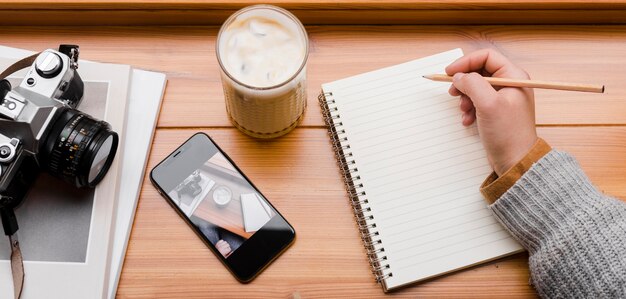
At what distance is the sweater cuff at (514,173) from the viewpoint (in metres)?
0.68

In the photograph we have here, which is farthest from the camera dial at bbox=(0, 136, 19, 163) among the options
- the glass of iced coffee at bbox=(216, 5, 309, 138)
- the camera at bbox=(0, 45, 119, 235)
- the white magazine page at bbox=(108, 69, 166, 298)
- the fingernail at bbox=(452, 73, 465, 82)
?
the fingernail at bbox=(452, 73, 465, 82)

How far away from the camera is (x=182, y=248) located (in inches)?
27.4

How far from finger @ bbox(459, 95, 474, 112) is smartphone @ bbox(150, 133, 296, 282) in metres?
0.26

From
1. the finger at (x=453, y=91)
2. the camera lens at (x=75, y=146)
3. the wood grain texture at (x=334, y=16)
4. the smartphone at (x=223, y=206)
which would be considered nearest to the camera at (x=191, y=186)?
the smartphone at (x=223, y=206)

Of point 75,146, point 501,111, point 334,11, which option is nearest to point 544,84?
point 501,111

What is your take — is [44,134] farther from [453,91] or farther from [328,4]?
[453,91]

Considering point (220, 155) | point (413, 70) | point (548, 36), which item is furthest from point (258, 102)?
point (548, 36)

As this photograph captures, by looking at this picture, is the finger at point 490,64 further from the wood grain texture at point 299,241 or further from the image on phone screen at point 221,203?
the image on phone screen at point 221,203

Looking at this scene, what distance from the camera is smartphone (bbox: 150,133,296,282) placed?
0.69 metres

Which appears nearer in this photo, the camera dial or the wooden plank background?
the camera dial

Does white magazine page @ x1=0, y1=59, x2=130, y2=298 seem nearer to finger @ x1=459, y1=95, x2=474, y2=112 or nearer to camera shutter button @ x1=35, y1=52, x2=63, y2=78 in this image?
camera shutter button @ x1=35, y1=52, x2=63, y2=78

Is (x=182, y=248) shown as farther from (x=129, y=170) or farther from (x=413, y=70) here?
(x=413, y=70)

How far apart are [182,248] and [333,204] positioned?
0.61 feet

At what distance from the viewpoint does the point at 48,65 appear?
66 cm
